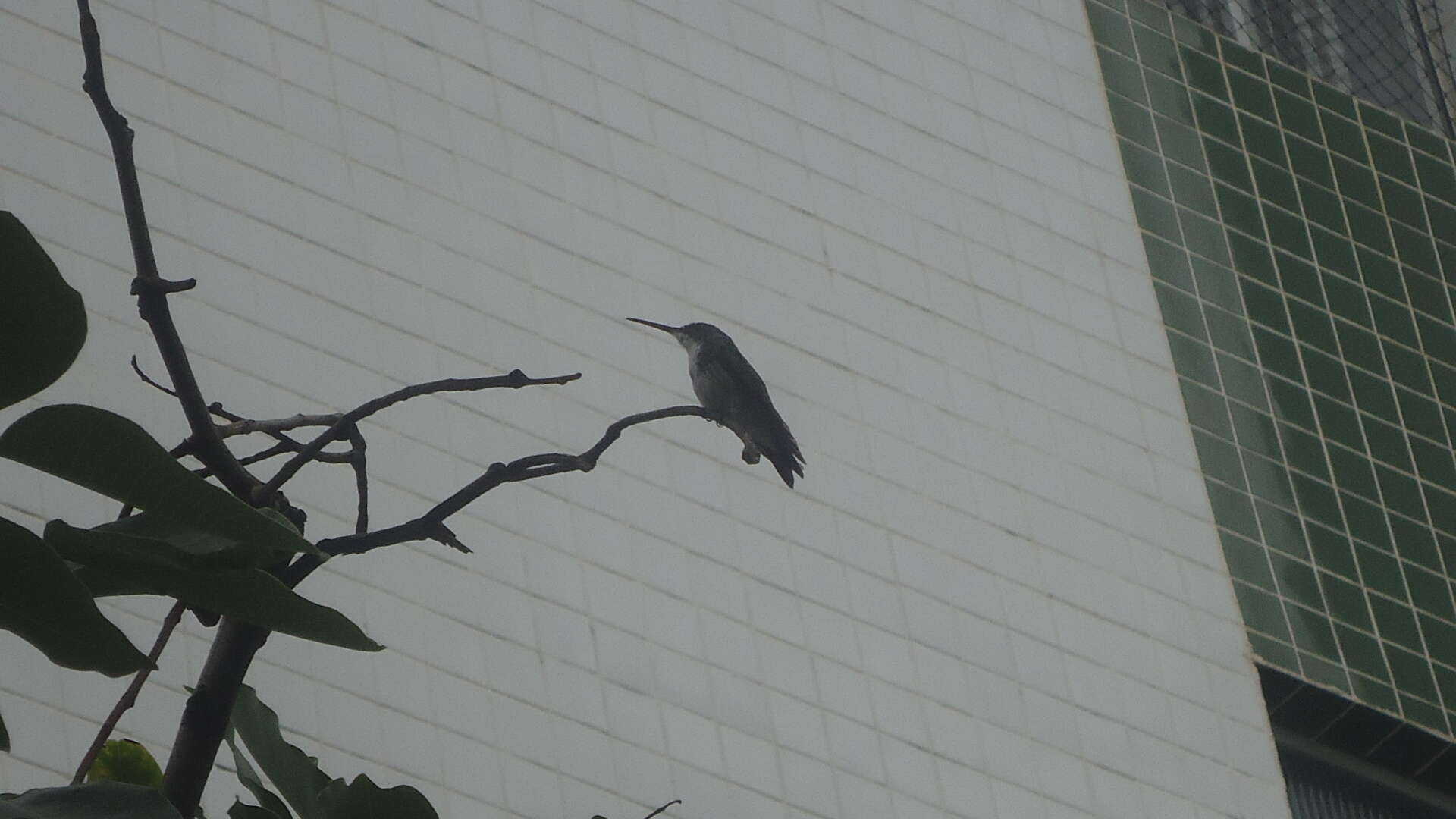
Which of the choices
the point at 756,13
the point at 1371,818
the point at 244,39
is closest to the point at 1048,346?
the point at 756,13

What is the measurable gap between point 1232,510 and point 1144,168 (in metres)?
1.45

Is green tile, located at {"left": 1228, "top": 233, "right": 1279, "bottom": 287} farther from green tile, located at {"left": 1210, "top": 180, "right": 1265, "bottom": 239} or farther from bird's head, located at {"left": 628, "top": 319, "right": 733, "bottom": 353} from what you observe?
bird's head, located at {"left": 628, "top": 319, "right": 733, "bottom": 353}

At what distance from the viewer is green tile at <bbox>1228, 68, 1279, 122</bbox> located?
9.25 m

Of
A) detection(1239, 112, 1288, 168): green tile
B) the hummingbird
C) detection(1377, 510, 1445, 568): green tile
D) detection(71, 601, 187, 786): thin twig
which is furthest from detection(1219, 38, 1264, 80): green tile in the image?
detection(71, 601, 187, 786): thin twig

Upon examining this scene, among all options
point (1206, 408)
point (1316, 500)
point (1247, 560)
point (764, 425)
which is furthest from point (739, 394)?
point (1316, 500)

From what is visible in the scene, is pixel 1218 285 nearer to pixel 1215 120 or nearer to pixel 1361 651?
pixel 1215 120

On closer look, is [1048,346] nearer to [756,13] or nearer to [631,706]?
[756,13]

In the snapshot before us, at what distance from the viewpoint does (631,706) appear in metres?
6.48

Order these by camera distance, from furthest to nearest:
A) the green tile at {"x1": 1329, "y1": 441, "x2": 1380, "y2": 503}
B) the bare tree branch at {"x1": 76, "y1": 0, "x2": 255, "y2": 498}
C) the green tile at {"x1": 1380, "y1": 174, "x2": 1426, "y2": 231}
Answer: the green tile at {"x1": 1380, "y1": 174, "x2": 1426, "y2": 231}, the green tile at {"x1": 1329, "y1": 441, "x2": 1380, "y2": 503}, the bare tree branch at {"x1": 76, "y1": 0, "x2": 255, "y2": 498}

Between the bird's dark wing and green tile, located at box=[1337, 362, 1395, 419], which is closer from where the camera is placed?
the bird's dark wing

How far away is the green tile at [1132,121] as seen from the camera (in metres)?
8.90

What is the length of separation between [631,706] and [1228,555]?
259 centimetres

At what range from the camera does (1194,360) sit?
8.50m

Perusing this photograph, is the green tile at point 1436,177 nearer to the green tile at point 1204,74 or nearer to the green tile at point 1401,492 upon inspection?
the green tile at point 1204,74
